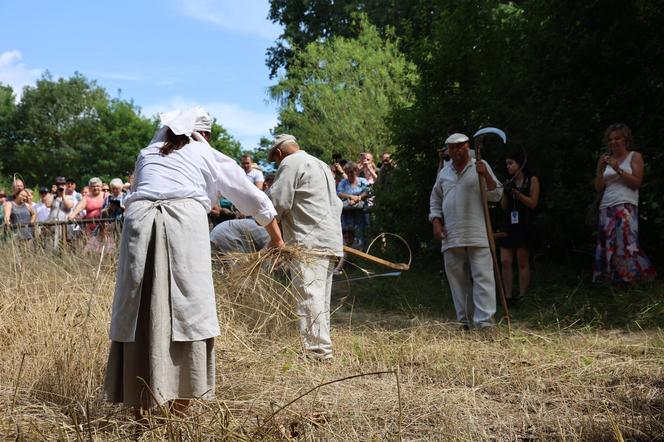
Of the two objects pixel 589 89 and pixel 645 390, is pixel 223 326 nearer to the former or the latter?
pixel 645 390

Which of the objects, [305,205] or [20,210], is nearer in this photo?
[305,205]

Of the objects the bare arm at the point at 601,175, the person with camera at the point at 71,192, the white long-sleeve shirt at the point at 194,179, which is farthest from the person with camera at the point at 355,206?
the white long-sleeve shirt at the point at 194,179

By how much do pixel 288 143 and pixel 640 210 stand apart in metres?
4.70

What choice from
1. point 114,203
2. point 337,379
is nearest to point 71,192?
point 114,203

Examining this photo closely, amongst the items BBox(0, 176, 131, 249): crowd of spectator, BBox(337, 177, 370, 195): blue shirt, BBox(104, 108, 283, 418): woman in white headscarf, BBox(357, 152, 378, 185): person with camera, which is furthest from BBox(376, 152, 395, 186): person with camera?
BBox(104, 108, 283, 418): woman in white headscarf

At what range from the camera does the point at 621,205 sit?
26.7 feet

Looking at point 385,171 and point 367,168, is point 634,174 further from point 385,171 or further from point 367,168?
point 367,168

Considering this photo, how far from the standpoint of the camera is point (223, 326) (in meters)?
5.91

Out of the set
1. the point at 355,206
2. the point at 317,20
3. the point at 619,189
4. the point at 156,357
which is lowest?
the point at 156,357

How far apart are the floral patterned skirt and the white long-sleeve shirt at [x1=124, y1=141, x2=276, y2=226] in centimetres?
463

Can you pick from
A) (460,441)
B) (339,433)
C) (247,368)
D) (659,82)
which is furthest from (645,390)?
(659,82)

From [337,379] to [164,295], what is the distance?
943 millimetres

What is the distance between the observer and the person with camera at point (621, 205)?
8.05 metres

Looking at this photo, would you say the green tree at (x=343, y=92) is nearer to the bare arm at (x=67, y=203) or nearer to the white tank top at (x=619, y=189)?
the bare arm at (x=67, y=203)
